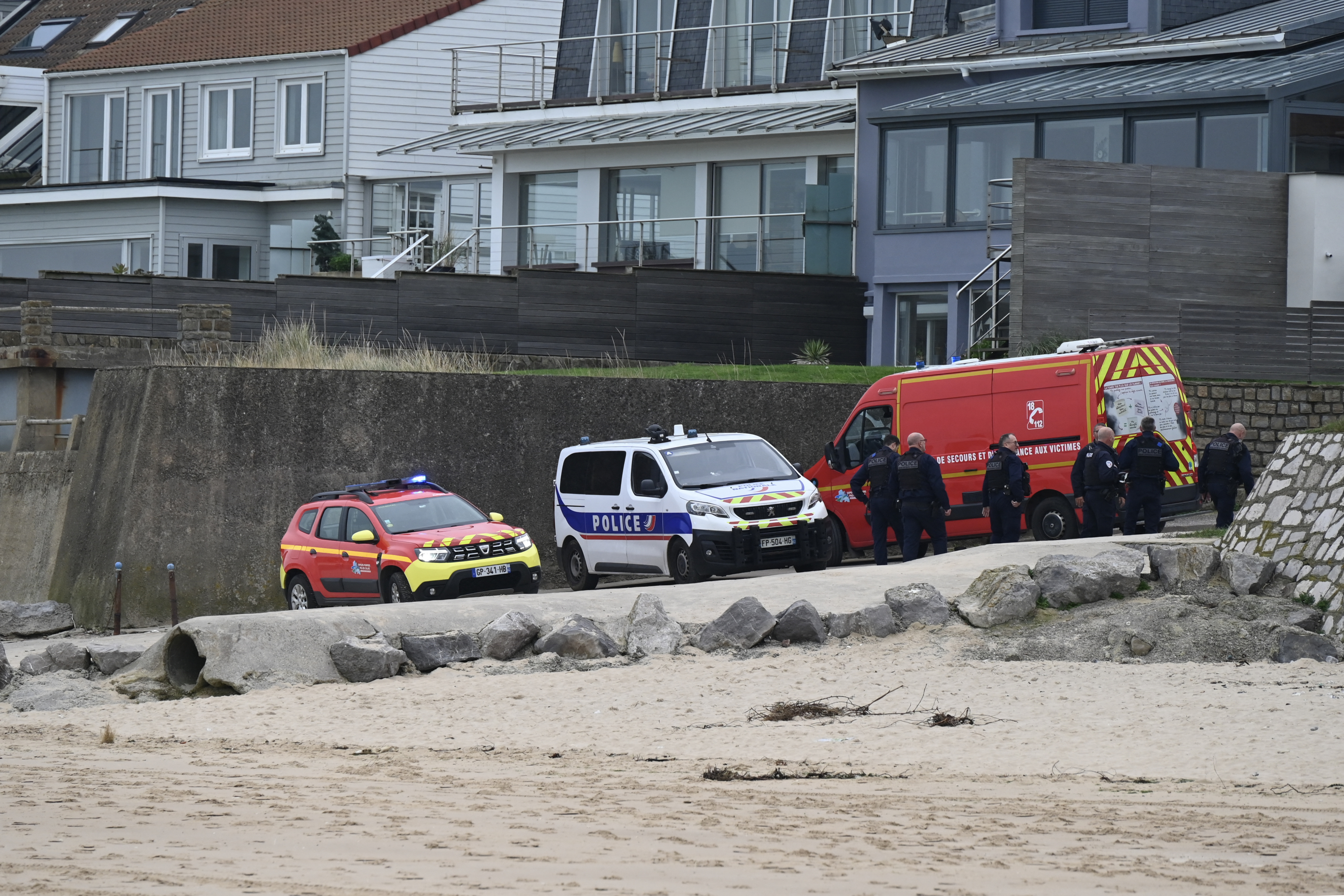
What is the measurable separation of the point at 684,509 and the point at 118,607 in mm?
7053

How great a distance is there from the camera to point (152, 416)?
22.9 m

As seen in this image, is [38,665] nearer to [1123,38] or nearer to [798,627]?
[798,627]

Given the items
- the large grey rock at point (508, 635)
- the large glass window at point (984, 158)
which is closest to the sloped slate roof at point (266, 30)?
the large glass window at point (984, 158)

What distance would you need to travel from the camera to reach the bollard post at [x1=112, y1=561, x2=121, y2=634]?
21.9m

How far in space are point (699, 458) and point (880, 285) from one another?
11268 millimetres

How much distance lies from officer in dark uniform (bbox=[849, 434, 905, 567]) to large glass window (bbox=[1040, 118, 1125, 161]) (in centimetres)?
963

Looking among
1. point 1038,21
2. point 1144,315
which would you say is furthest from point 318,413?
point 1038,21

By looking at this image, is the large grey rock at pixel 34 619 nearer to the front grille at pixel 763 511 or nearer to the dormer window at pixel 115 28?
the front grille at pixel 763 511

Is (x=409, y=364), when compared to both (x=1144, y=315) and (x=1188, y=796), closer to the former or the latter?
(x=1144, y=315)

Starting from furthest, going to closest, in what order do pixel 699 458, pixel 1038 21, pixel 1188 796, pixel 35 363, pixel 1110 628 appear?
pixel 1038 21, pixel 35 363, pixel 699 458, pixel 1110 628, pixel 1188 796

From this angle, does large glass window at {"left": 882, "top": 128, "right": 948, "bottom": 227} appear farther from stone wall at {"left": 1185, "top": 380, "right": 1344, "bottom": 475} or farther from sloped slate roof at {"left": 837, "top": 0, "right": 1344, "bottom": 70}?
stone wall at {"left": 1185, "top": 380, "right": 1344, "bottom": 475}

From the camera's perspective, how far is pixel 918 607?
52.1 feet

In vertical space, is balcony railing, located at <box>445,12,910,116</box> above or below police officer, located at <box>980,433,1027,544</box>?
above

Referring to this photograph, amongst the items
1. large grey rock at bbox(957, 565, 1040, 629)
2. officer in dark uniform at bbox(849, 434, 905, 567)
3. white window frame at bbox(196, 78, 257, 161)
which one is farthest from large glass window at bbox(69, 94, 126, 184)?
large grey rock at bbox(957, 565, 1040, 629)
